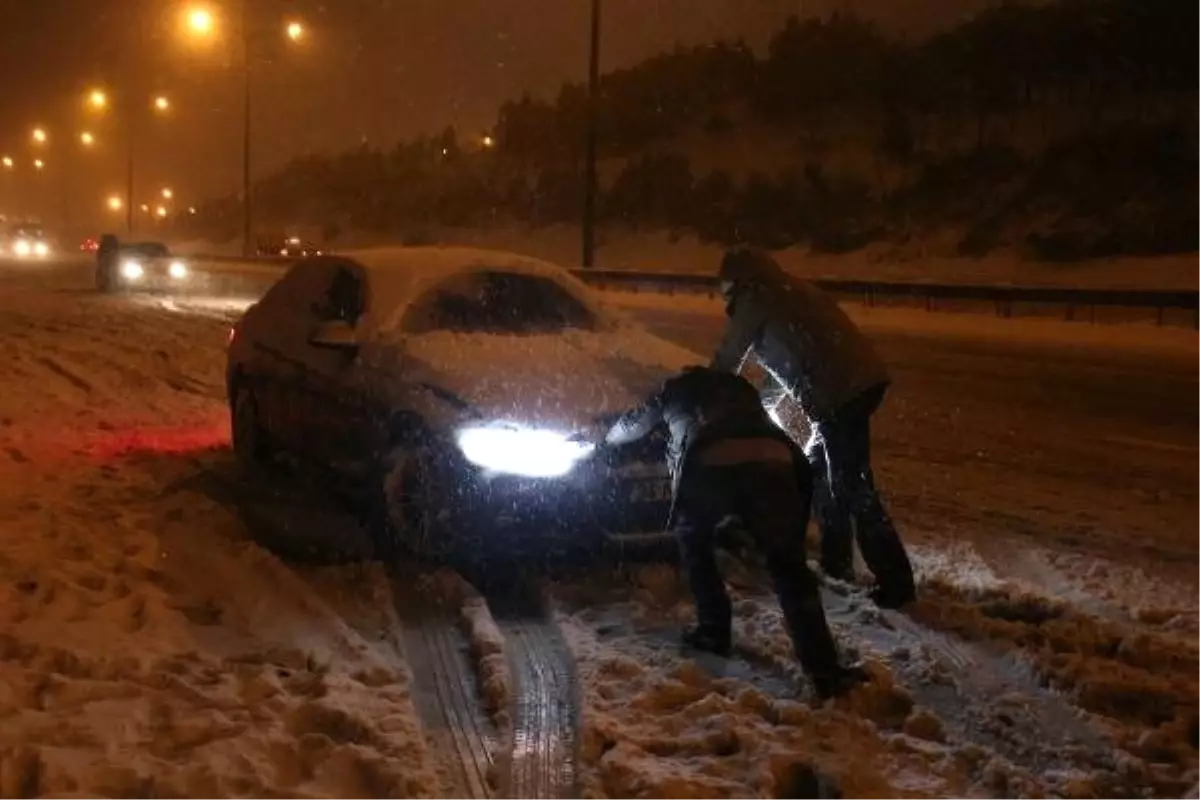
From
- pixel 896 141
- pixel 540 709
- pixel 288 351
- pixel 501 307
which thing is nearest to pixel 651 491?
pixel 540 709

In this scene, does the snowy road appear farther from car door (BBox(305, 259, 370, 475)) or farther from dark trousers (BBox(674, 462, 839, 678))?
car door (BBox(305, 259, 370, 475))

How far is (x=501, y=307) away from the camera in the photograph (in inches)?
320

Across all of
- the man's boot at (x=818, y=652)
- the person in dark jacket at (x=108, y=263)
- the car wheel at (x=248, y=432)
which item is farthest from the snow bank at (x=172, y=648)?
the person in dark jacket at (x=108, y=263)

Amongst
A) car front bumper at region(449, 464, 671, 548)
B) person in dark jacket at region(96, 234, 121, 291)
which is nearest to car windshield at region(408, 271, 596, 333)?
car front bumper at region(449, 464, 671, 548)

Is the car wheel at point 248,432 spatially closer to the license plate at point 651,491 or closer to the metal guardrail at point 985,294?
the license plate at point 651,491

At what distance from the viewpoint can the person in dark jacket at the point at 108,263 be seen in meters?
31.1

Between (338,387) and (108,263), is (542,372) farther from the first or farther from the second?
(108,263)

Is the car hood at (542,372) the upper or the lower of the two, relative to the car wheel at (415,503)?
upper

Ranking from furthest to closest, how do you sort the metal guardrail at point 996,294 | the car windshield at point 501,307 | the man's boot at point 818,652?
1. the metal guardrail at point 996,294
2. the car windshield at point 501,307
3. the man's boot at point 818,652

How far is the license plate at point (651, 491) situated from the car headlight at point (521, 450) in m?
0.29

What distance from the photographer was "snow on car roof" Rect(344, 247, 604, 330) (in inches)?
311

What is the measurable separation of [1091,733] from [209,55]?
170 ft

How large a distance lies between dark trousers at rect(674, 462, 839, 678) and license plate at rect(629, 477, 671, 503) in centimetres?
114

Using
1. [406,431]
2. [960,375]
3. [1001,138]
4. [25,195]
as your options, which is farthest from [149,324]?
[25,195]
